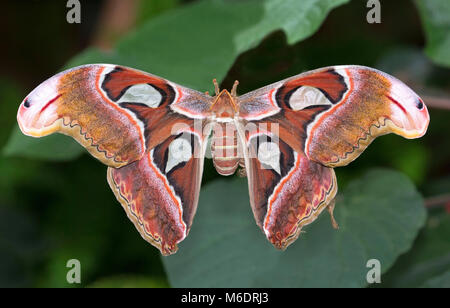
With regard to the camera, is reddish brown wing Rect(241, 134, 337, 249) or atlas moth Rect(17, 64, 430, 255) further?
reddish brown wing Rect(241, 134, 337, 249)

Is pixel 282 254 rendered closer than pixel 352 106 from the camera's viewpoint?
No

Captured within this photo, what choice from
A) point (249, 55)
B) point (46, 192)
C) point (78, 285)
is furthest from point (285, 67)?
point (46, 192)

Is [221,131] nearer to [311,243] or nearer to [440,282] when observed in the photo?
[311,243]

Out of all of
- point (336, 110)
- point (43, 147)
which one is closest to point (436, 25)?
point (336, 110)

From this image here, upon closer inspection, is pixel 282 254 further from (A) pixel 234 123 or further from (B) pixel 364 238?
(A) pixel 234 123

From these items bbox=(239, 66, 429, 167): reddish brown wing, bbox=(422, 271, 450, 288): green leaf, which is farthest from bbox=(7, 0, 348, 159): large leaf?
bbox=(422, 271, 450, 288): green leaf

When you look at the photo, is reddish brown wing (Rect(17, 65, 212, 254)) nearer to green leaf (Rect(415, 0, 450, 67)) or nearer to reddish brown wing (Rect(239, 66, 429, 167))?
reddish brown wing (Rect(239, 66, 429, 167))

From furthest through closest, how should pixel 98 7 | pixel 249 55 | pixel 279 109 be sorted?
pixel 98 7 → pixel 249 55 → pixel 279 109
